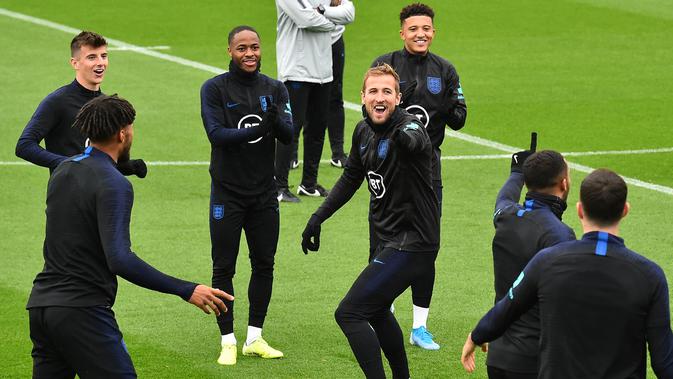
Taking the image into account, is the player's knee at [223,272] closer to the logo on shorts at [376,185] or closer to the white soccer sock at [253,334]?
the white soccer sock at [253,334]

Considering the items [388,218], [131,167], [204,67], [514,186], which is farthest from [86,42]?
[204,67]

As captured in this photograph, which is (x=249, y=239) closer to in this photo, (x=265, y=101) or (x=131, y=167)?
(x=265, y=101)

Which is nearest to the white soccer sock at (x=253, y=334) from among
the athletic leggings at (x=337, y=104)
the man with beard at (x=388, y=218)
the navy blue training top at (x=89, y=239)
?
the man with beard at (x=388, y=218)

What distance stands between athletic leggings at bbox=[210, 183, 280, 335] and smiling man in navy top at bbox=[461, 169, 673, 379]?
12.5ft

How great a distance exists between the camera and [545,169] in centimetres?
644

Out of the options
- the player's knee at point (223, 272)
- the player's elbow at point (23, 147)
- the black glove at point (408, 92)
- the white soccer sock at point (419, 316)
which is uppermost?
the black glove at point (408, 92)

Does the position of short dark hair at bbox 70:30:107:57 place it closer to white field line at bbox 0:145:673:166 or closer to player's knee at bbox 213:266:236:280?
player's knee at bbox 213:266:236:280

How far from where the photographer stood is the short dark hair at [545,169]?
644cm

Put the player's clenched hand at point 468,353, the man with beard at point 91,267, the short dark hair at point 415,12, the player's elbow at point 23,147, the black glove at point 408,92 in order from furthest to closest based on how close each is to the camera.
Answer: the short dark hair at point 415,12
the black glove at point 408,92
the player's elbow at point 23,147
the man with beard at point 91,267
the player's clenched hand at point 468,353

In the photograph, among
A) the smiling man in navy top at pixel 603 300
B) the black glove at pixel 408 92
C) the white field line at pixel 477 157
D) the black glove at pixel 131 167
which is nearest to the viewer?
the smiling man in navy top at pixel 603 300

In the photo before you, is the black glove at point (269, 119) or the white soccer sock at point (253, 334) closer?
the black glove at point (269, 119)

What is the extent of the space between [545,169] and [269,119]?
2.92m

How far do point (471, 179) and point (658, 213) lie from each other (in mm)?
2343

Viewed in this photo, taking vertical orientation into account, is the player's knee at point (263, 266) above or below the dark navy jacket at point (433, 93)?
below
